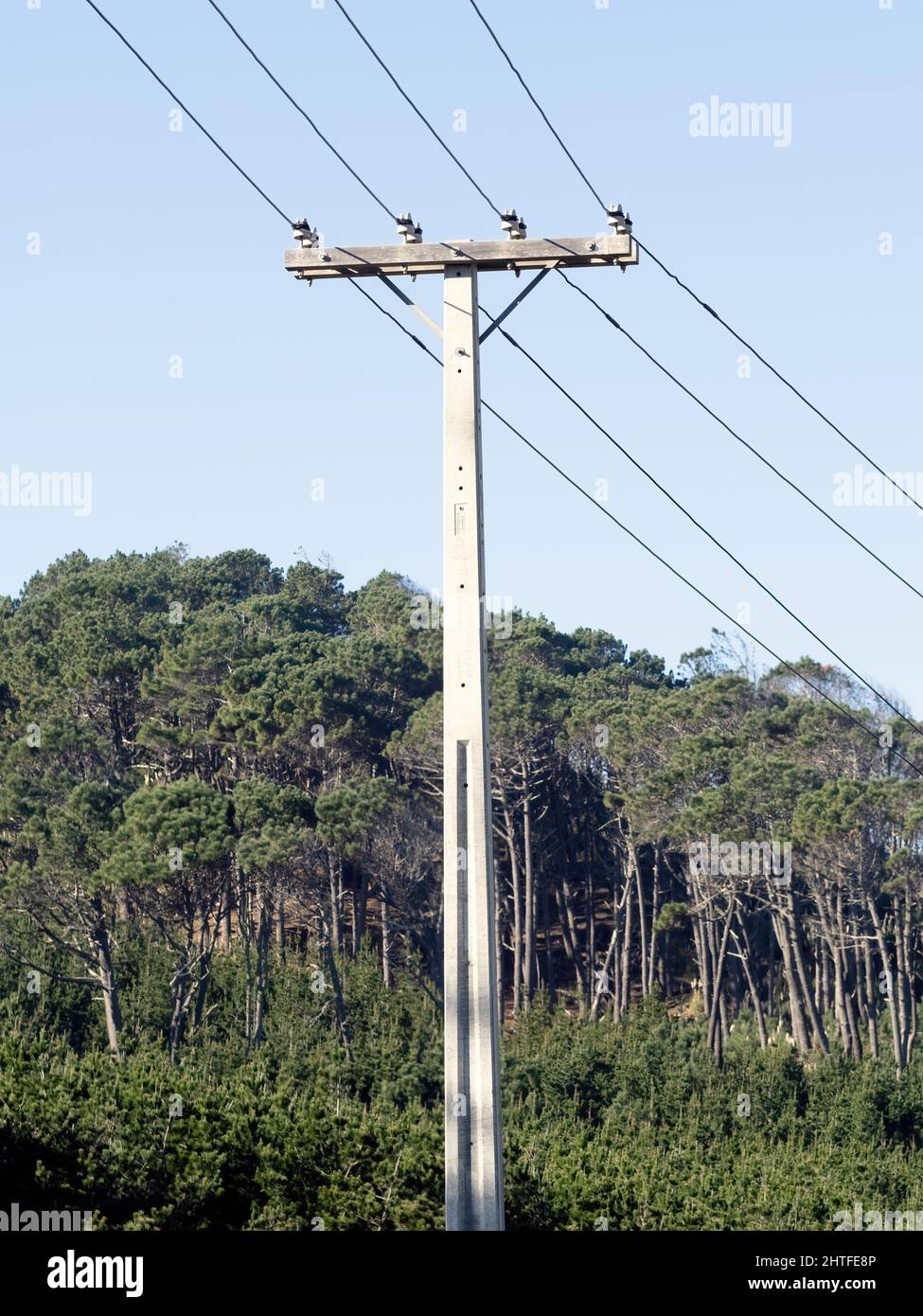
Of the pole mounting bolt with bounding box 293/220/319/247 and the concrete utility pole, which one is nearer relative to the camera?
the concrete utility pole

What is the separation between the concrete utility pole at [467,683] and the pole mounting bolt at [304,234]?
0.03ft

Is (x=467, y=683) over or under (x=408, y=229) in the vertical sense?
under

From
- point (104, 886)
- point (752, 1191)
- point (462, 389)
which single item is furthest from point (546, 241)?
point (104, 886)

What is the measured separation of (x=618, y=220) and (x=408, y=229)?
1625 mm

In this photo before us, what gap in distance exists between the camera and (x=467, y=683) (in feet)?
45.0

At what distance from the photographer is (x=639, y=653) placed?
3046 inches

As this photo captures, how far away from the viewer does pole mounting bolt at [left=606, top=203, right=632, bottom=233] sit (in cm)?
1464

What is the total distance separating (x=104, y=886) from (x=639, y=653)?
34.9 metres

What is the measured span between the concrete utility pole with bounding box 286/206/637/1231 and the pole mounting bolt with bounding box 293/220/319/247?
0.4 inches

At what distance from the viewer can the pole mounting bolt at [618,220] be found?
48.0ft

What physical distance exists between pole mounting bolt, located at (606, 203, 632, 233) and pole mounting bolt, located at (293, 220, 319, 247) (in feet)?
7.55

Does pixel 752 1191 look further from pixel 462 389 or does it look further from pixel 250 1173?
pixel 462 389

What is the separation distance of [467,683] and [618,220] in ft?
12.7

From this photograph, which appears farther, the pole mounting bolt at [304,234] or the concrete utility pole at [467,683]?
the pole mounting bolt at [304,234]
